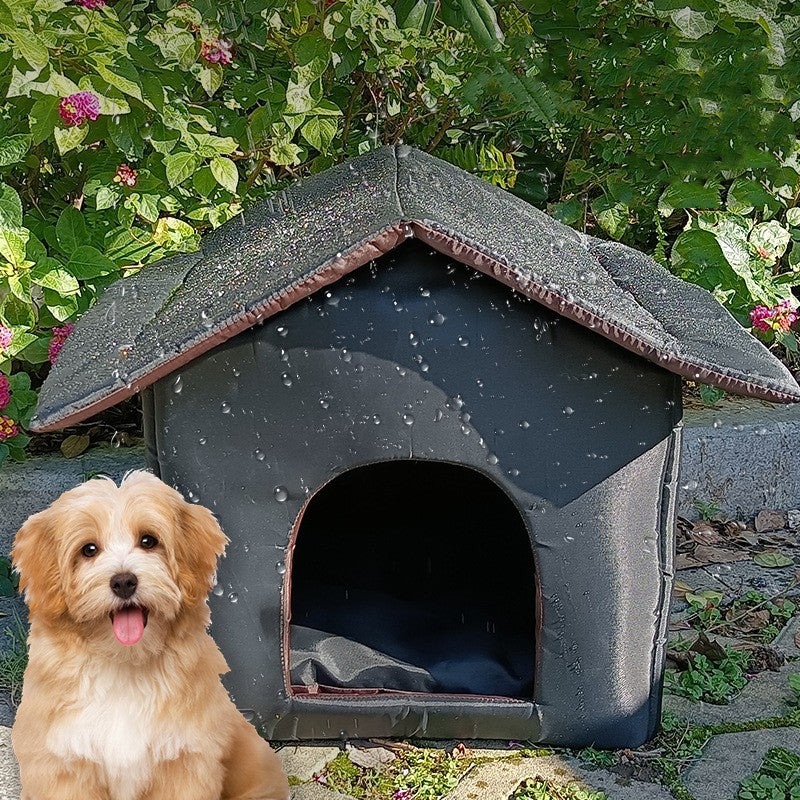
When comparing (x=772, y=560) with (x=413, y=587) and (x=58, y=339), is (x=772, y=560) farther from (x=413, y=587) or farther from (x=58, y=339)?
(x=58, y=339)

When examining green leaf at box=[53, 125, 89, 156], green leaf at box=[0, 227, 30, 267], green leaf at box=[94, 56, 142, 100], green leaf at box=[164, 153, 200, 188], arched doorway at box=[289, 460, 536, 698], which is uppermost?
green leaf at box=[94, 56, 142, 100]

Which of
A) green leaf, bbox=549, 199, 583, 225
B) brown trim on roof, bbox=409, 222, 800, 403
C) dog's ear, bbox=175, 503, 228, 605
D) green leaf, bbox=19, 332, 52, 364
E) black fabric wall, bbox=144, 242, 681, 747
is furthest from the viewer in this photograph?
green leaf, bbox=549, 199, 583, 225

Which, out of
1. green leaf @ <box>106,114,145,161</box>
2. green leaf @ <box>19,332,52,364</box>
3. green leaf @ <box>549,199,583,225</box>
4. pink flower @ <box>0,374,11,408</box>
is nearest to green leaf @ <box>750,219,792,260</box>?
green leaf @ <box>549,199,583,225</box>

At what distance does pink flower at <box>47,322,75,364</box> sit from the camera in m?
3.00

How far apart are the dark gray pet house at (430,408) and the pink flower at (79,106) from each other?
0.45m

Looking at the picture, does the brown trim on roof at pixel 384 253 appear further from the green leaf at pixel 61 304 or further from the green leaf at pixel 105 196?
the green leaf at pixel 105 196

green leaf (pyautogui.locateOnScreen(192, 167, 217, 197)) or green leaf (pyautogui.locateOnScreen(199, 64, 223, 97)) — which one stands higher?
green leaf (pyautogui.locateOnScreen(199, 64, 223, 97))

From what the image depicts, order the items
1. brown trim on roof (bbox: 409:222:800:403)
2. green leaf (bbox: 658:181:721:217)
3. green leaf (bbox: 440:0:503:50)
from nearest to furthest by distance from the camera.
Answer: brown trim on roof (bbox: 409:222:800:403)
green leaf (bbox: 440:0:503:50)
green leaf (bbox: 658:181:721:217)

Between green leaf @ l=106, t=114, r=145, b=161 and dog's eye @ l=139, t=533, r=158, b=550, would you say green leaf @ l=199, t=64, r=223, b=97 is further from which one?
dog's eye @ l=139, t=533, r=158, b=550

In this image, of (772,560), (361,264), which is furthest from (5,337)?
(772,560)

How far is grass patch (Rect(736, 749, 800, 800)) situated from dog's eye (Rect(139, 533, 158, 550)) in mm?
1285

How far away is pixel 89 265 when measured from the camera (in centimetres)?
296

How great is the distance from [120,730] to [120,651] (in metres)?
0.13

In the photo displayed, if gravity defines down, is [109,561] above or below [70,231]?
above
